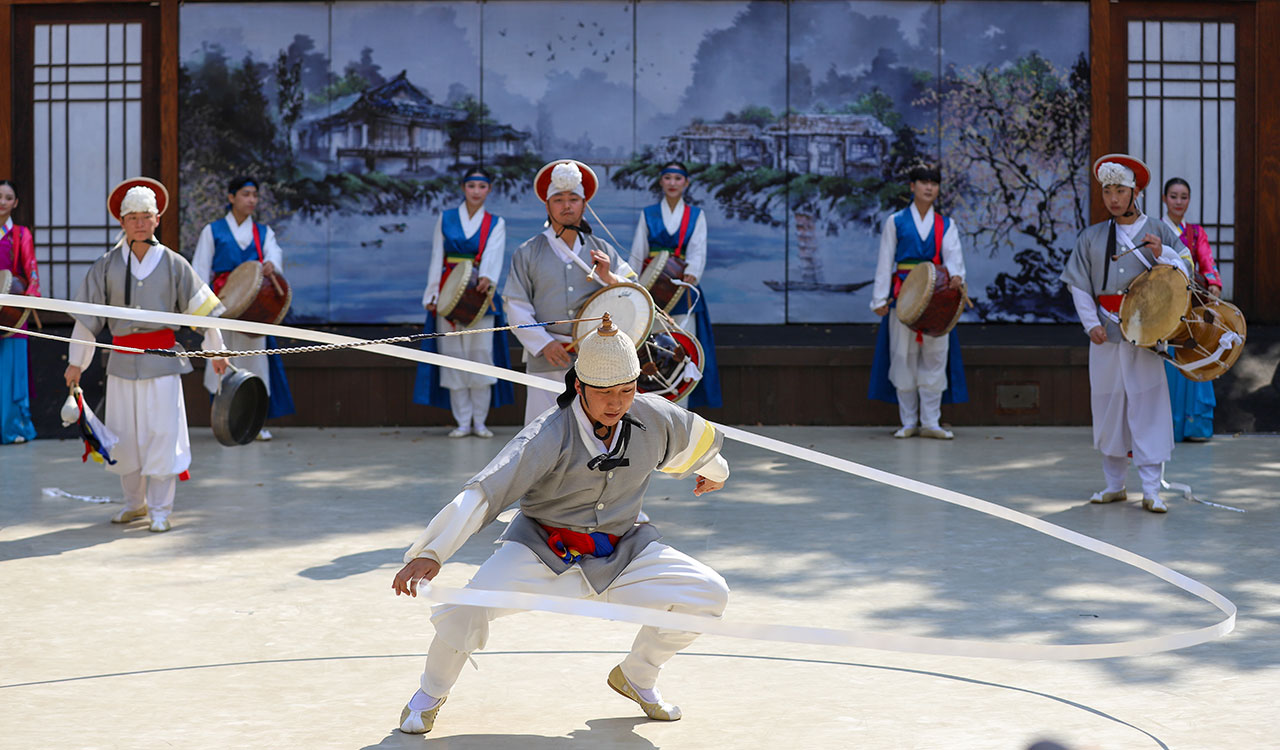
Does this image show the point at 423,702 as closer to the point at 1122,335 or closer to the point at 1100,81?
the point at 1122,335

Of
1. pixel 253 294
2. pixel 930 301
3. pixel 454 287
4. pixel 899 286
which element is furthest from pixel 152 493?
pixel 899 286

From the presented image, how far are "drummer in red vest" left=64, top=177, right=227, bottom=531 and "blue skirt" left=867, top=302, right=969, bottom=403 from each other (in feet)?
14.1

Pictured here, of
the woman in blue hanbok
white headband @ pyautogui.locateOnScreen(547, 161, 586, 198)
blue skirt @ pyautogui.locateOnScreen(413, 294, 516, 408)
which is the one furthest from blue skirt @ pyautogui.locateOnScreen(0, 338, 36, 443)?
the woman in blue hanbok

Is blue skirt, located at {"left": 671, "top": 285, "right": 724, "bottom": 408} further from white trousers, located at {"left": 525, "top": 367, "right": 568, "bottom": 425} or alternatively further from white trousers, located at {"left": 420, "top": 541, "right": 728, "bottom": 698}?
white trousers, located at {"left": 420, "top": 541, "right": 728, "bottom": 698}

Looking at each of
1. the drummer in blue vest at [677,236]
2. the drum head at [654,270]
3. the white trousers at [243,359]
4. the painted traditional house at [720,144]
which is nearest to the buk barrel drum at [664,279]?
the drum head at [654,270]

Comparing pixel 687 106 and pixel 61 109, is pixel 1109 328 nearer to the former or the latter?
pixel 687 106

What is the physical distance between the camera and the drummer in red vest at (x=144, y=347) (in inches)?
227

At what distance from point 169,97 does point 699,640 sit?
7.10 meters

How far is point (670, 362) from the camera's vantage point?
19.3ft

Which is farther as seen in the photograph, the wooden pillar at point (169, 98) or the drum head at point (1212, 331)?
the wooden pillar at point (169, 98)

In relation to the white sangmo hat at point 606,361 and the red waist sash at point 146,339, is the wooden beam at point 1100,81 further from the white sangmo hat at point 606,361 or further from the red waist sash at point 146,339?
the white sangmo hat at point 606,361

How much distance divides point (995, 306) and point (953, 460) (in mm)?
2801

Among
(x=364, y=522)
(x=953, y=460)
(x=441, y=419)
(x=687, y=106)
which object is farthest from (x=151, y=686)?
(x=687, y=106)

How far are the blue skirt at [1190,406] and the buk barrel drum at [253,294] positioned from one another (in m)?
5.10
